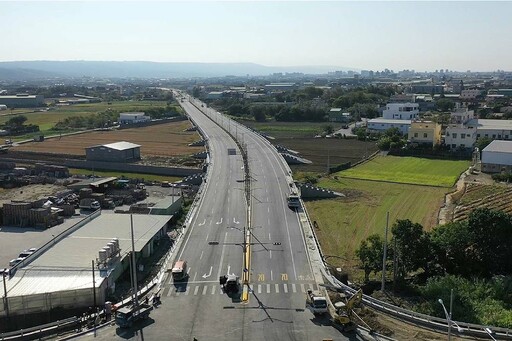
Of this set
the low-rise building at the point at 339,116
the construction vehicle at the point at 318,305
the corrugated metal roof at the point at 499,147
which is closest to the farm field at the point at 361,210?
the construction vehicle at the point at 318,305

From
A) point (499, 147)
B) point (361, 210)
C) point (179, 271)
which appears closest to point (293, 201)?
point (361, 210)

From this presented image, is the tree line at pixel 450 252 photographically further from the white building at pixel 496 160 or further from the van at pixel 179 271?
the white building at pixel 496 160

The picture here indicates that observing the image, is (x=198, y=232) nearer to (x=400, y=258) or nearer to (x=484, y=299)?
(x=400, y=258)

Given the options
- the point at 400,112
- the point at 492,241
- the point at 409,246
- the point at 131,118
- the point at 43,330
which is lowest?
the point at 43,330

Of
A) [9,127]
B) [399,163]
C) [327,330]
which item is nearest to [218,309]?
[327,330]

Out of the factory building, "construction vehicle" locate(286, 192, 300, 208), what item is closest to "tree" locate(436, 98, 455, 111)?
"construction vehicle" locate(286, 192, 300, 208)

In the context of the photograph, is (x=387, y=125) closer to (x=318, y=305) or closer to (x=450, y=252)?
(x=450, y=252)

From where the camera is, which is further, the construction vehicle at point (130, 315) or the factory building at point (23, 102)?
the factory building at point (23, 102)
